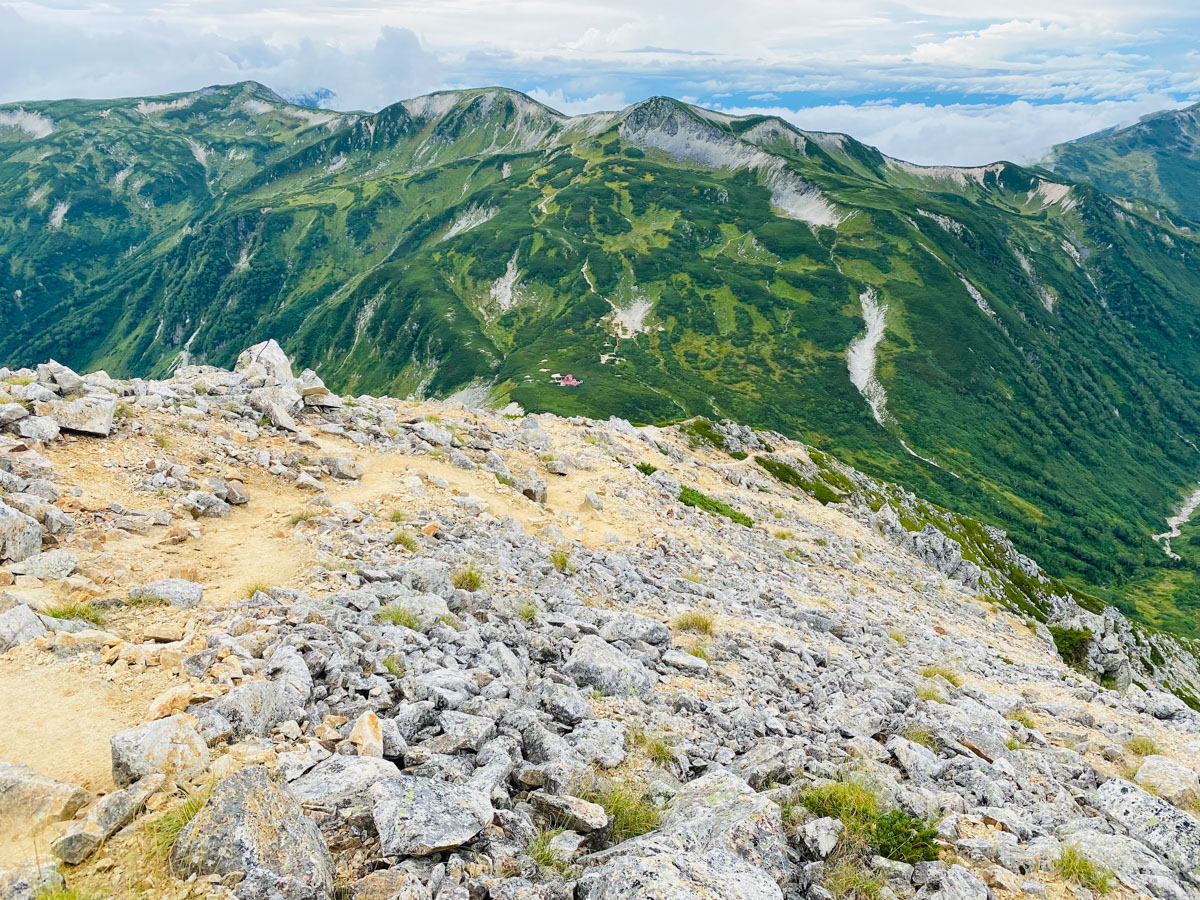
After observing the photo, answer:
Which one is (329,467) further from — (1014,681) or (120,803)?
(1014,681)

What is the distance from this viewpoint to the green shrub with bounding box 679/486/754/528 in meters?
32.0

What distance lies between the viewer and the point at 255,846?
5898mm

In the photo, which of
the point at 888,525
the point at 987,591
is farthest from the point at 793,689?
the point at 987,591

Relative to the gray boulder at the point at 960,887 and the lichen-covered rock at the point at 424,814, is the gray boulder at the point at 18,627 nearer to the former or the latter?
the lichen-covered rock at the point at 424,814

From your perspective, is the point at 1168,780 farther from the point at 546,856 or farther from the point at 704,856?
the point at 546,856

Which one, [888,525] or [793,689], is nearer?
[793,689]

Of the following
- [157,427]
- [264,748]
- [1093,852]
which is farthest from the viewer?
[157,427]

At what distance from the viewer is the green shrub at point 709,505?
105ft

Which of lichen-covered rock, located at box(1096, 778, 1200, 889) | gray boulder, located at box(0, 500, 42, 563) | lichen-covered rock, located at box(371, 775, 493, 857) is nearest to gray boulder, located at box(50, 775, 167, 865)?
lichen-covered rock, located at box(371, 775, 493, 857)

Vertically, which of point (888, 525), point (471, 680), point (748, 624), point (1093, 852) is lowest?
point (888, 525)

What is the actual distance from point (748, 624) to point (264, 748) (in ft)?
42.2

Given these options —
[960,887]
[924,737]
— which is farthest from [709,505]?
[960,887]

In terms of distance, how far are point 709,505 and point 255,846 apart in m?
28.5

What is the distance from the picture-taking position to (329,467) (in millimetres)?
19984
